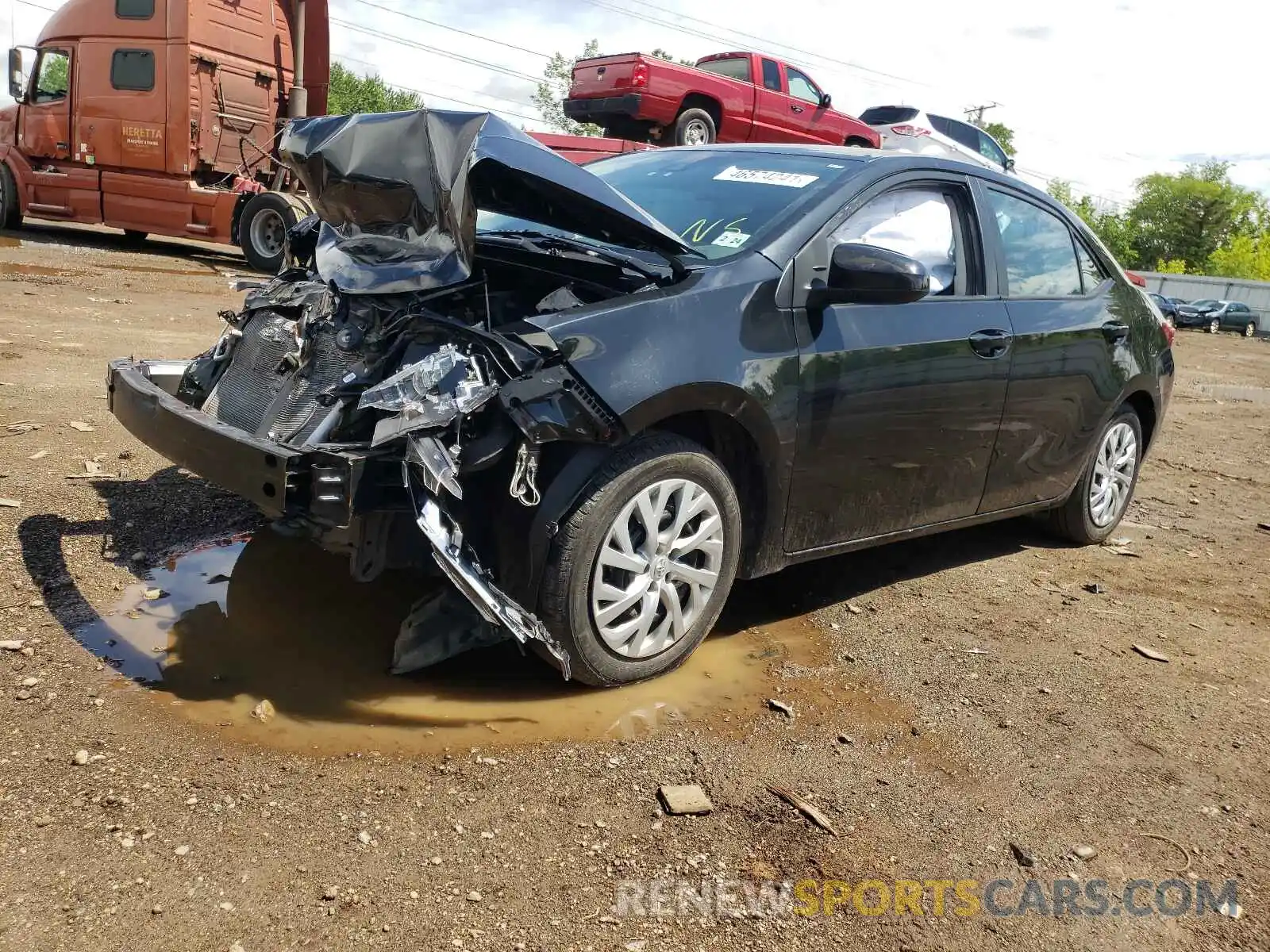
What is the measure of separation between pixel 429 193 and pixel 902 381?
5.97 feet

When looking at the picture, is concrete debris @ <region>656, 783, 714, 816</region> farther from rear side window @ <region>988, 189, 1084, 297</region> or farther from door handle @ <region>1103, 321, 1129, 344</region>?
door handle @ <region>1103, 321, 1129, 344</region>

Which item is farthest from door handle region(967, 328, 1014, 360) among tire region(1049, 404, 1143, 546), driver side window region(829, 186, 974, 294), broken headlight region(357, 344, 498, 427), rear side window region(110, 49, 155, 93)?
rear side window region(110, 49, 155, 93)

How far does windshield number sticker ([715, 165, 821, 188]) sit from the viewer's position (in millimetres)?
4082

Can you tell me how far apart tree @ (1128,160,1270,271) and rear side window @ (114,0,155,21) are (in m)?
99.6

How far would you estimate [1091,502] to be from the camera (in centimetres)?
557

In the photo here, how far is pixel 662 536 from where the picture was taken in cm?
339

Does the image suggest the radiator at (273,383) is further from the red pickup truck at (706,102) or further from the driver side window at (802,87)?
the driver side window at (802,87)

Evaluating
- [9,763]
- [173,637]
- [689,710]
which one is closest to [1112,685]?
[689,710]

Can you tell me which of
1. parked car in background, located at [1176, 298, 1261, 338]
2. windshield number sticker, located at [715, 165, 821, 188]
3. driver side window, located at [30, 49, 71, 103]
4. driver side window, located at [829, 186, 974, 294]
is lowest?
parked car in background, located at [1176, 298, 1261, 338]

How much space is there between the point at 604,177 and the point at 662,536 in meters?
1.92

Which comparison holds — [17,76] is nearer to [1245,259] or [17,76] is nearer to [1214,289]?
[1214,289]

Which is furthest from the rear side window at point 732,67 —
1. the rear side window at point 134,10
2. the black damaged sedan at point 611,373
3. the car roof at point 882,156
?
the black damaged sedan at point 611,373

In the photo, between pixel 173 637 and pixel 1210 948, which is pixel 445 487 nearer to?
pixel 173 637

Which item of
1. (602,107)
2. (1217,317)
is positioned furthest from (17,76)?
(1217,317)
